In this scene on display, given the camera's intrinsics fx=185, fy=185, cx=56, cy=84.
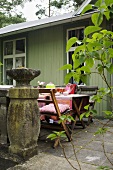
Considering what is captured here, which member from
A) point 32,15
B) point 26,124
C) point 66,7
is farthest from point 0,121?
point 32,15

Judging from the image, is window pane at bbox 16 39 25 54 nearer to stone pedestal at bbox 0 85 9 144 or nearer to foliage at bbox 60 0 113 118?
stone pedestal at bbox 0 85 9 144

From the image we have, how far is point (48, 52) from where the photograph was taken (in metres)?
6.38

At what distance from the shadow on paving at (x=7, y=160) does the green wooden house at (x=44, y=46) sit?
339 centimetres

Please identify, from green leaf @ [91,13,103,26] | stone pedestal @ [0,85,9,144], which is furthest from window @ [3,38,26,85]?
green leaf @ [91,13,103,26]

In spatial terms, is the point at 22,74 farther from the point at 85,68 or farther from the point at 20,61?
the point at 20,61

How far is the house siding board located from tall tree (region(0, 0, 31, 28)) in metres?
12.1

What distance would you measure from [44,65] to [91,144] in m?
4.05

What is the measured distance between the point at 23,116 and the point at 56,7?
17.6 m

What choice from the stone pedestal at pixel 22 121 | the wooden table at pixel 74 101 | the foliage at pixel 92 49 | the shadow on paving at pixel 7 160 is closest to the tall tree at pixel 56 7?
the wooden table at pixel 74 101

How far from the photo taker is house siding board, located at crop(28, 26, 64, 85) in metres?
6.09

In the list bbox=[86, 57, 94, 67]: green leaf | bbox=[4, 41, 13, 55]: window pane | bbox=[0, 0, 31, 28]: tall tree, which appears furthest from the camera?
bbox=[0, 0, 31, 28]: tall tree

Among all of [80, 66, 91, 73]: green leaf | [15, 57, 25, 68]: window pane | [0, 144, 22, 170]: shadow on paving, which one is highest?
[15, 57, 25, 68]: window pane

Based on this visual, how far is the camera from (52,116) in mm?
3170

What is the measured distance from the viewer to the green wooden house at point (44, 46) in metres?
5.68
